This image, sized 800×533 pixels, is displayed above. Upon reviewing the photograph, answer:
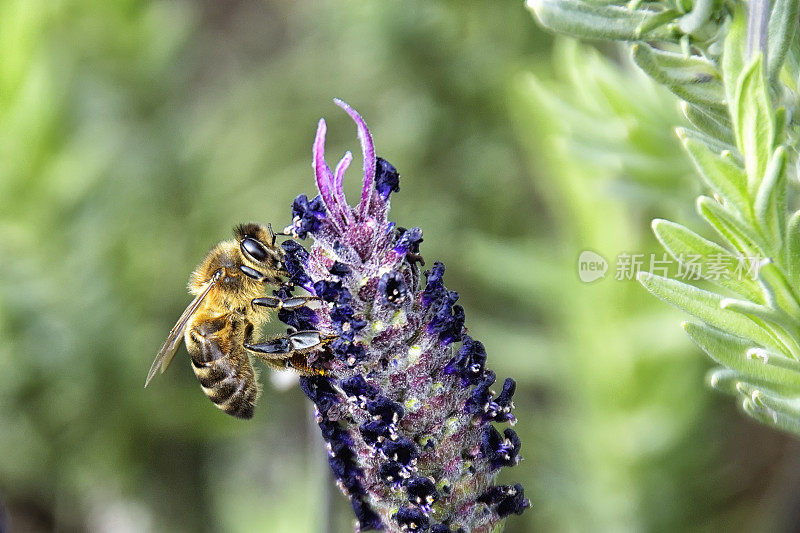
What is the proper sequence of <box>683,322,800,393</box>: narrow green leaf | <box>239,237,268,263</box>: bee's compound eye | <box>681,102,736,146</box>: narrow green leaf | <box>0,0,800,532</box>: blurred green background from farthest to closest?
1. <box>0,0,800,532</box>: blurred green background
2. <box>239,237,268,263</box>: bee's compound eye
3. <box>681,102,736,146</box>: narrow green leaf
4. <box>683,322,800,393</box>: narrow green leaf

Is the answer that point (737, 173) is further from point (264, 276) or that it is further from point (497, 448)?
point (264, 276)

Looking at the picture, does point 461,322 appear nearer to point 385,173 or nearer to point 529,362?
point 385,173

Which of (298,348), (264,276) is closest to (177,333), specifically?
(264,276)

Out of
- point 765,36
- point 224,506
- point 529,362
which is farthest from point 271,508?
point 765,36

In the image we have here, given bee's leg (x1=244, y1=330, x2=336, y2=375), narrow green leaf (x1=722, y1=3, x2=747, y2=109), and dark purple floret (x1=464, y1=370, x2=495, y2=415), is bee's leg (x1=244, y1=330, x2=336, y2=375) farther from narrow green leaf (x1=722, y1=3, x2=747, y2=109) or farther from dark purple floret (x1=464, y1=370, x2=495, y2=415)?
narrow green leaf (x1=722, y1=3, x2=747, y2=109)
